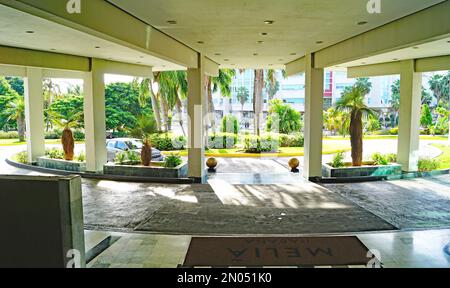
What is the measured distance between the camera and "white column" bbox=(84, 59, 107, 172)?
12.9 meters

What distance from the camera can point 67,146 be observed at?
13922 millimetres

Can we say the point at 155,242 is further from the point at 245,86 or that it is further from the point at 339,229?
the point at 245,86

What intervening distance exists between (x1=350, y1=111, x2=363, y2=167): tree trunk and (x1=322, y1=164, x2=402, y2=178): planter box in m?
0.41

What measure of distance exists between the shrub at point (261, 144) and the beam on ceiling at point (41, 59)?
9.56 metres

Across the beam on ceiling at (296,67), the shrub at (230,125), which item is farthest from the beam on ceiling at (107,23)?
the shrub at (230,125)

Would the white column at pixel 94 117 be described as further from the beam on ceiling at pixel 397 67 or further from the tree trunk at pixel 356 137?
the beam on ceiling at pixel 397 67

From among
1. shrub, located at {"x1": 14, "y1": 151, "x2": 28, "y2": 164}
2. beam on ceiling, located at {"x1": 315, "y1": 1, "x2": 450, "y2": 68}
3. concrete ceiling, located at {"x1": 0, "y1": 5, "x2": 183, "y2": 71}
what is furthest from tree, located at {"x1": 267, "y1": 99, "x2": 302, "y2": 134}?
shrub, located at {"x1": 14, "y1": 151, "x2": 28, "y2": 164}

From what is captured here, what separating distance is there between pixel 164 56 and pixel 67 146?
714 cm

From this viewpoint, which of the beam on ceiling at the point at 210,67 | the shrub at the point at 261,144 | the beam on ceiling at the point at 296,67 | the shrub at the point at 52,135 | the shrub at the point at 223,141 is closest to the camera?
the beam on ceiling at the point at 296,67

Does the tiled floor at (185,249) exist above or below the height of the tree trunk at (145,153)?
below

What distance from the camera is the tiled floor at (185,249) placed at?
5.41m

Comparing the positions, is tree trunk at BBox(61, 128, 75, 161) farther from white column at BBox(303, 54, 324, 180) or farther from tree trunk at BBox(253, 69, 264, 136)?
tree trunk at BBox(253, 69, 264, 136)

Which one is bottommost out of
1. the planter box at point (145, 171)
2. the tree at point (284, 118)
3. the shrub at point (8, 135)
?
the planter box at point (145, 171)
